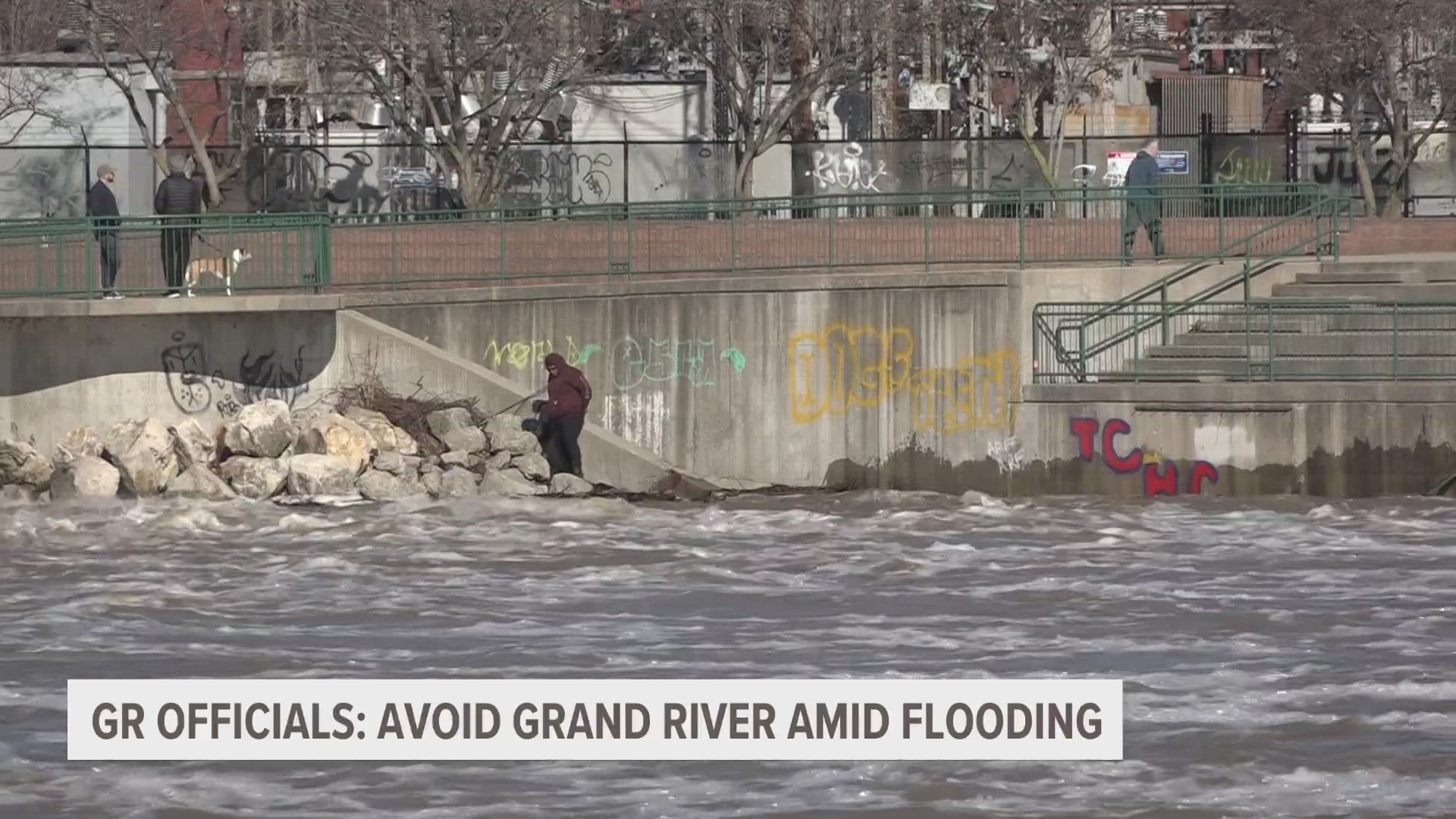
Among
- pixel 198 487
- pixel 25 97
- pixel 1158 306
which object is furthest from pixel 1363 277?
pixel 25 97

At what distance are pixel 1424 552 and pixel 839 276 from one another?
7.93 meters

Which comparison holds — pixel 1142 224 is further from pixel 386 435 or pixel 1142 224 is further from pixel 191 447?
pixel 191 447

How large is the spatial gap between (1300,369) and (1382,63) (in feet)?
45.3

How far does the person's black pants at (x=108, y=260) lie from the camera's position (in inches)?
1056

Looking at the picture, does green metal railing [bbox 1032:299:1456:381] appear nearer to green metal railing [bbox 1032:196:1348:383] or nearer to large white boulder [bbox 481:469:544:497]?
green metal railing [bbox 1032:196:1348:383]

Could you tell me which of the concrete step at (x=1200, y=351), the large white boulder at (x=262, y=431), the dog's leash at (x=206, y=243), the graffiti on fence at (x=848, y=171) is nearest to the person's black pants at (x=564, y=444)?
the large white boulder at (x=262, y=431)

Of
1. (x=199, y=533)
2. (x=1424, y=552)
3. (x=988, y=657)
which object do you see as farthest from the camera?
(x=199, y=533)

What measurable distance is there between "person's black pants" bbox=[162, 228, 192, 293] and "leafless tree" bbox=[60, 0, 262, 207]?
36.4 ft

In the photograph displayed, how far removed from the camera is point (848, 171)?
36.9 metres

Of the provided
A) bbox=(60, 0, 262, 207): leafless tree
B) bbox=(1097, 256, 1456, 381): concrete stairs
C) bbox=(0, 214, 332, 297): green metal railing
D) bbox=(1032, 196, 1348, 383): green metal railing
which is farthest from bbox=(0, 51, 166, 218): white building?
bbox=(1097, 256, 1456, 381): concrete stairs

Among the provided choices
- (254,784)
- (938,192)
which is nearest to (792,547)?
(938,192)

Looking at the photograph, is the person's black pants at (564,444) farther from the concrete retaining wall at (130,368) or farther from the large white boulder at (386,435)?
the concrete retaining wall at (130,368)

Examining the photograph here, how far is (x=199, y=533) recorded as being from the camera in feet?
77.9

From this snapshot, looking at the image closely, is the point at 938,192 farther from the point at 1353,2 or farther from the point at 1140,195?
the point at 1353,2
